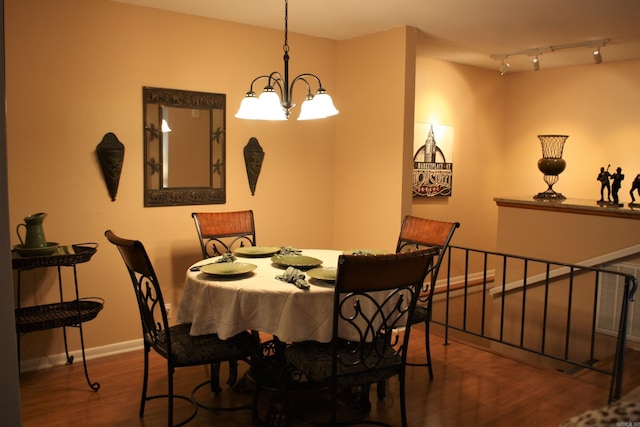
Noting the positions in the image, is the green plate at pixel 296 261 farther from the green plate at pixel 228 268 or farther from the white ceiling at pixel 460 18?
the white ceiling at pixel 460 18

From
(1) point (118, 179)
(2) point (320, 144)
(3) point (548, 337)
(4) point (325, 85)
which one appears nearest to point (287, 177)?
(2) point (320, 144)

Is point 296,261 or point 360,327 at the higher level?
point 296,261

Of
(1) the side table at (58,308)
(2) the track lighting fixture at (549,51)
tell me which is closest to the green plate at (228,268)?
(1) the side table at (58,308)

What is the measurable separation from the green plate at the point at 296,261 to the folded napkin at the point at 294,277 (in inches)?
6.7

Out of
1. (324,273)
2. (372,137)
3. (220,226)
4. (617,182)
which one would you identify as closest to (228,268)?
(324,273)

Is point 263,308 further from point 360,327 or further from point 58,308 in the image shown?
point 58,308

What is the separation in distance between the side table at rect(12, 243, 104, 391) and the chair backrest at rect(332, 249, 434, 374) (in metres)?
1.61

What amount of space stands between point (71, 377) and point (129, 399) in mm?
547

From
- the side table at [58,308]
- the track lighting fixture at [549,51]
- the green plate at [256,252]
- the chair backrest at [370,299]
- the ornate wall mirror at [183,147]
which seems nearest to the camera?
the chair backrest at [370,299]

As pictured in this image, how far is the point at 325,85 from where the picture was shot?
4523mm

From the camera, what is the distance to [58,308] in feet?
10.4

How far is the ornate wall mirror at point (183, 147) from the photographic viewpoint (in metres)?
3.66

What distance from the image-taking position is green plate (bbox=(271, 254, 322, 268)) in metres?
2.79

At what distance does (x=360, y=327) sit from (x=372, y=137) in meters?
2.26
